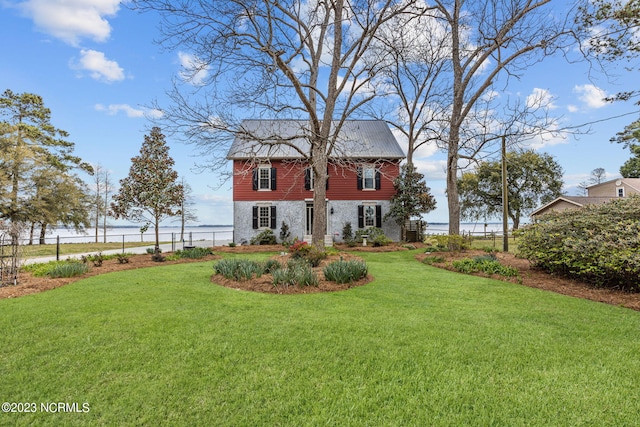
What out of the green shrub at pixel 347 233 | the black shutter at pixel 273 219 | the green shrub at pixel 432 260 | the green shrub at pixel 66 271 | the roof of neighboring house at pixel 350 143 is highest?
the roof of neighboring house at pixel 350 143

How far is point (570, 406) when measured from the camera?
2.40 m

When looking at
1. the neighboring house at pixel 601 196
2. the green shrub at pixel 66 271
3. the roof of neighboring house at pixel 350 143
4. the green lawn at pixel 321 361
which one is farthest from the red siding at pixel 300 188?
the green lawn at pixel 321 361

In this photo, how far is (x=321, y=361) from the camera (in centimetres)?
306

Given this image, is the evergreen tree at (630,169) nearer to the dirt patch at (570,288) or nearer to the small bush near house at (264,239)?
the dirt patch at (570,288)

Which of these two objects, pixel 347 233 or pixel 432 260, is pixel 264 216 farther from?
pixel 432 260

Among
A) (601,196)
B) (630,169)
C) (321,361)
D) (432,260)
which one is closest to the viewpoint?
(321,361)

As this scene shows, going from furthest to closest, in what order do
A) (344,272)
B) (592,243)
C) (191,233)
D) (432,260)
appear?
(191,233)
(432,260)
(344,272)
(592,243)

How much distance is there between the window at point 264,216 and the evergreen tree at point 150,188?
579 cm

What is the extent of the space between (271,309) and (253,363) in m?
1.77

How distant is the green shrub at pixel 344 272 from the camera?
262 inches

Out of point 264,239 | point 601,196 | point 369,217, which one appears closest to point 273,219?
point 264,239

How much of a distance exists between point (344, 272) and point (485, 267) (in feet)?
14.9

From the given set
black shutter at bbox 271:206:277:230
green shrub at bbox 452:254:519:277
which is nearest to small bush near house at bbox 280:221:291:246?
black shutter at bbox 271:206:277:230

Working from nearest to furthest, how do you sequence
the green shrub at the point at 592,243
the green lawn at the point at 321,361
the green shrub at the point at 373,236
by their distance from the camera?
the green lawn at the point at 321,361, the green shrub at the point at 592,243, the green shrub at the point at 373,236
